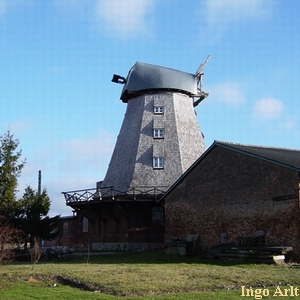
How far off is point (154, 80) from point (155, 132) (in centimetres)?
396

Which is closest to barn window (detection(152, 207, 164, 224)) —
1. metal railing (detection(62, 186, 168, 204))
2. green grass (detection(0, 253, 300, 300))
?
metal railing (detection(62, 186, 168, 204))

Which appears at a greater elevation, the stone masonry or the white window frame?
the stone masonry

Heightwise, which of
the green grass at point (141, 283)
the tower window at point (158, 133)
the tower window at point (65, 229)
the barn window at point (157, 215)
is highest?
the tower window at point (158, 133)

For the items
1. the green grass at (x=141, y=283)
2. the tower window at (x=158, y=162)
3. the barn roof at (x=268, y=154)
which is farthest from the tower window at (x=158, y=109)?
the green grass at (x=141, y=283)

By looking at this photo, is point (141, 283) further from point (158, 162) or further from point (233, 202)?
point (158, 162)

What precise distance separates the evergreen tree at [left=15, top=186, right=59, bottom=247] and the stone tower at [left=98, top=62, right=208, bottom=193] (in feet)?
17.3

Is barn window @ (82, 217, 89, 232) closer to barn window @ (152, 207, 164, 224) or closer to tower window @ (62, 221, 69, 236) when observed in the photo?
tower window @ (62, 221, 69, 236)

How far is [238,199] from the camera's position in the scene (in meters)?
24.0

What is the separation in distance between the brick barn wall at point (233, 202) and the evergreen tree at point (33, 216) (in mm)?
7601

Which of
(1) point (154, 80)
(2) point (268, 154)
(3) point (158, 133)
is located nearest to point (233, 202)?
(2) point (268, 154)

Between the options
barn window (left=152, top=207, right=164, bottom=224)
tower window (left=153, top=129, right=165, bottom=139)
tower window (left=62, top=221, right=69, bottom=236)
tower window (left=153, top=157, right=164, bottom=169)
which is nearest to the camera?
barn window (left=152, top=207, right=164, bottom=224)

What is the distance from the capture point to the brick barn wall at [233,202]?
2138 centimetres

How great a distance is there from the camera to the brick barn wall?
2138cm

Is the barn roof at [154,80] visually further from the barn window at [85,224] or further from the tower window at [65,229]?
the tower window at [65,229]
